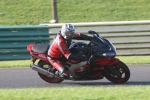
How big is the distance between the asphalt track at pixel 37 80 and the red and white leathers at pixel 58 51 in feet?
1.44

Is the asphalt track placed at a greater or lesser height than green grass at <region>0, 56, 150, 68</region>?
greater

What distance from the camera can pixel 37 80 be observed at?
36.6ft

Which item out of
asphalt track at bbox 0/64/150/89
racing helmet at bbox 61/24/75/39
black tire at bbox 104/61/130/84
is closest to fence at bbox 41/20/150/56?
asphalt track at bbox 0/64/150/89

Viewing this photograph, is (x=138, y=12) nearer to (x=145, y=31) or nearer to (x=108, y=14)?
(x=108, y=14)

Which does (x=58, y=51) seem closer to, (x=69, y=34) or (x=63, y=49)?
(x=63, y=49)

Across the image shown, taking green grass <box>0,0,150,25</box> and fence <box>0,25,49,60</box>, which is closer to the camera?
fence <box>0,25,49,60</box>

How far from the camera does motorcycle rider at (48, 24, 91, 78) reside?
33.3 feet

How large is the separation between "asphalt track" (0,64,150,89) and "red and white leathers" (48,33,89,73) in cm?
44

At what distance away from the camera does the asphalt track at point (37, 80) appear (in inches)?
414

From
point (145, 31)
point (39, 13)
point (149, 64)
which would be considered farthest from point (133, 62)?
point (39, 13)

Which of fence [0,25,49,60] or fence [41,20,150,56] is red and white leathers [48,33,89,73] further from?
fence [0,25,49,60]

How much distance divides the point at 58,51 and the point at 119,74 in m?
1.33

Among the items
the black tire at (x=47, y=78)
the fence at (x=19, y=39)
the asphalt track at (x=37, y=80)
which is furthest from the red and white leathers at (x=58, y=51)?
the fence at (x=19, y=39)

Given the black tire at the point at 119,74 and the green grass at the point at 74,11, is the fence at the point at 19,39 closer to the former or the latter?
the green grass at the point at 74,11
